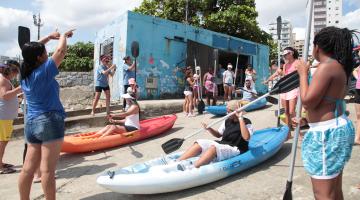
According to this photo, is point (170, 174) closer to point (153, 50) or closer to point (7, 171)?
point (7, 171)

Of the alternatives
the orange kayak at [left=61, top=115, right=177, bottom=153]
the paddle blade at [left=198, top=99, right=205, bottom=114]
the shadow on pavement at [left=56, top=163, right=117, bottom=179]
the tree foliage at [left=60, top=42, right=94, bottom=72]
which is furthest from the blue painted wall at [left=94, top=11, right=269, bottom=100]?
the tree foliage at [left=60, top=42, right=94, bottom=72]

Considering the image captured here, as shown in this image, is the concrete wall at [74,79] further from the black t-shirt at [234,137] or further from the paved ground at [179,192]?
the black t-shirt at [234,137]

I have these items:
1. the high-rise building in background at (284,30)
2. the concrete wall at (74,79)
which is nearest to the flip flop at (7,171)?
the high-rise building in background at (284,30)

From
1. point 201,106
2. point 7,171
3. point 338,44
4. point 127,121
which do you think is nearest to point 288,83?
point 338,44

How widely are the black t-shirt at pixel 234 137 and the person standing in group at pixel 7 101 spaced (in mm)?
3199

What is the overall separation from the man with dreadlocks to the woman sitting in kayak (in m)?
5.09

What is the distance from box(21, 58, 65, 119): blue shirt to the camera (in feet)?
11.5

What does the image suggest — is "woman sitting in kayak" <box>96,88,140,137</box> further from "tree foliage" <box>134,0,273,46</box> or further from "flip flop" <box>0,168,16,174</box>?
"tree foliage" <box>134,0,273,46</box>

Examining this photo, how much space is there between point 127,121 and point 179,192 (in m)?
3.26

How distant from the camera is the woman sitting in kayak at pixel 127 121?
23.9 feet

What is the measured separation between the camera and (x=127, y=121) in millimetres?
7551

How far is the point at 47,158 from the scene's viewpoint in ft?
11.6

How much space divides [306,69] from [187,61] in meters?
12.4

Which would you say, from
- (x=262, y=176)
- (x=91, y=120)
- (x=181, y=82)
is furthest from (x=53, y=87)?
(x=181, y=82)
